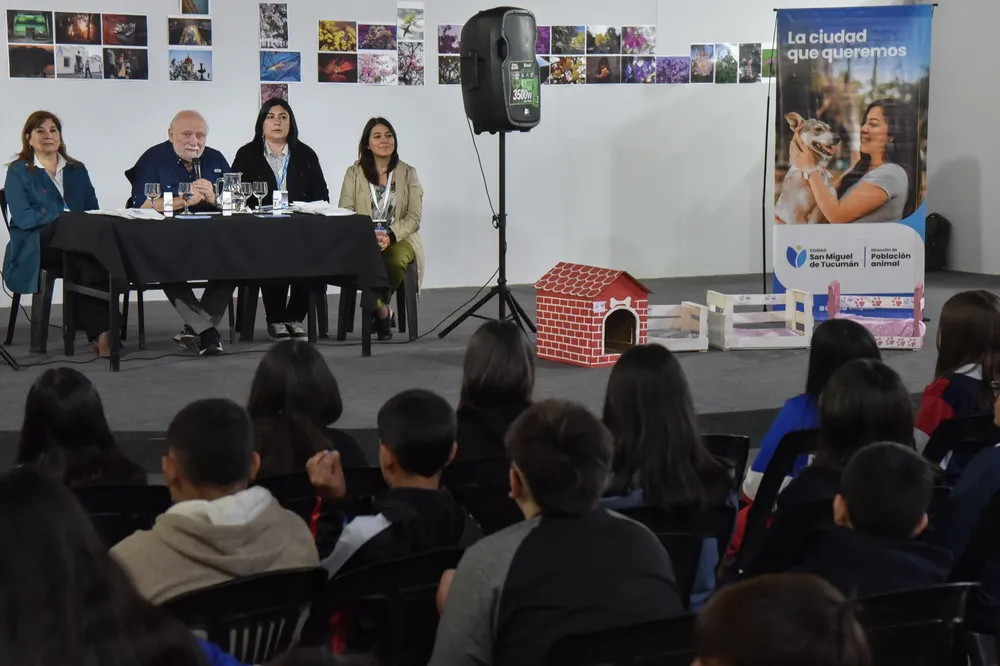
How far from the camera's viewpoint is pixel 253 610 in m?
1.77

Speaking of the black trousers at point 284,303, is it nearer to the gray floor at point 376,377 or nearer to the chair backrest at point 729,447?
the gray floor at point 376,377

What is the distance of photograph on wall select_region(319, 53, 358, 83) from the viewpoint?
830 cm

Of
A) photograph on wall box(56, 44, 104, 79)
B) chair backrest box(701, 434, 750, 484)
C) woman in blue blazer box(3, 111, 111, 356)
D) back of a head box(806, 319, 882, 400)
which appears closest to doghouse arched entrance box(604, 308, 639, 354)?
woman in blue blazer box(3, 111, 111, 356)

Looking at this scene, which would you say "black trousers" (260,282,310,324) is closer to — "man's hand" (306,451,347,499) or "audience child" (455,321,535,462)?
"audience child" (455,321,535,462)

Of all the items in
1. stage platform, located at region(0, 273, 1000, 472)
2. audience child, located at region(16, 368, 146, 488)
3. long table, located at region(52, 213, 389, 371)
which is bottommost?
stage platform, located at region(0, 273, 1000, 472)

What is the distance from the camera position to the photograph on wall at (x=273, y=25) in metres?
8.12

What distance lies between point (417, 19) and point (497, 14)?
8.10 feet

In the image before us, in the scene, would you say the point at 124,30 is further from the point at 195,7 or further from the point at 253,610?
the point at 253,610

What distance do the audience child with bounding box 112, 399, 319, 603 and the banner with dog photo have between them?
16.5ft

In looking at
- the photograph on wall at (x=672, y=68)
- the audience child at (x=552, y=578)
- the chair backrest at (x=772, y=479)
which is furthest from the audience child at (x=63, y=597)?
the photograph on wall at (x=672, y=68)

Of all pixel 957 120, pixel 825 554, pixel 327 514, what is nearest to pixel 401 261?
pixel 327 514

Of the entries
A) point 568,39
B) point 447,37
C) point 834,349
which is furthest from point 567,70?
point 834,349

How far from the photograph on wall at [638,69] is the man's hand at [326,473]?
6.97m

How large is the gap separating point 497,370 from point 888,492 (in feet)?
3.95
